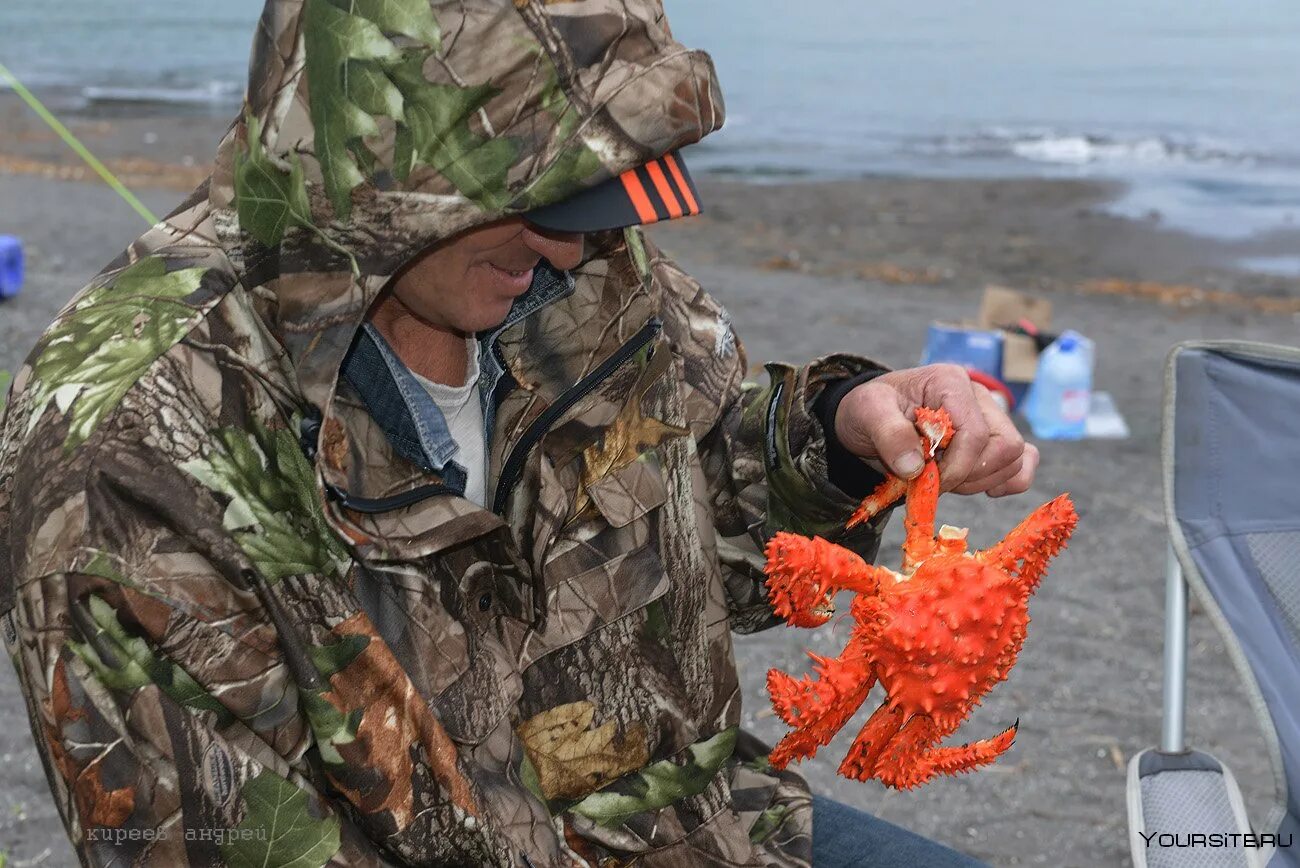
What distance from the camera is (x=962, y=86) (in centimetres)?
2903

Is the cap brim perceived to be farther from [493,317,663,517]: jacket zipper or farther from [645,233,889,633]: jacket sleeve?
[645,233,889,633]: jacket sleeve

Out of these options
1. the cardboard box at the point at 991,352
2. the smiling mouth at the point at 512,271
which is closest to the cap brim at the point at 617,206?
the smiling mouth at the point at 512,271

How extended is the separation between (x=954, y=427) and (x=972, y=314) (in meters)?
8.11

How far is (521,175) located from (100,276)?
2.04 ft

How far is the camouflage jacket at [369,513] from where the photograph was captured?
1.50m

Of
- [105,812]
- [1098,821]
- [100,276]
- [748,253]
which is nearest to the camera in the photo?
[105,812]

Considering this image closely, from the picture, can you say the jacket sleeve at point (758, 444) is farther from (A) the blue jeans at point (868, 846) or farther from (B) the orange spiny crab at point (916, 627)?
(A) the blue jeans at point (868, 846)

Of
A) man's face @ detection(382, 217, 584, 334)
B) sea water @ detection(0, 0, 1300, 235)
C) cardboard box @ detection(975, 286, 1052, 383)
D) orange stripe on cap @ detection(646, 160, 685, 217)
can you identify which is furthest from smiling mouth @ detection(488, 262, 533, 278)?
sea water @ detection(0, 0, 1300, 235)

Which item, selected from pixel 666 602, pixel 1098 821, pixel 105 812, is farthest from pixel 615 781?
pixel 1098 821

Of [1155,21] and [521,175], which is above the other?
[521,175]

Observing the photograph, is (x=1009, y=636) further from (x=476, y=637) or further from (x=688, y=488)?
(x=476, y=637)

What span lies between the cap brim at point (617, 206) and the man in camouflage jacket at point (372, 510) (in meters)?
0.04

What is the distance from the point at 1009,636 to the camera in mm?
1830

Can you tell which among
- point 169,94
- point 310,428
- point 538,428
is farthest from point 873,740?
point 169,94
